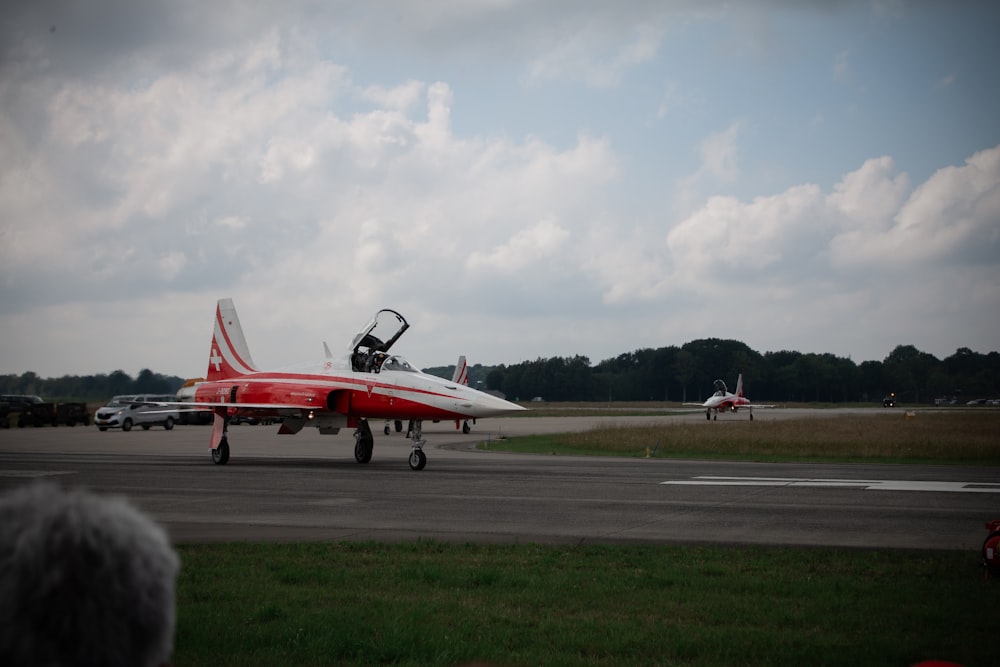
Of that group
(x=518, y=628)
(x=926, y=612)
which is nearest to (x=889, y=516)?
(x=926, y=612)

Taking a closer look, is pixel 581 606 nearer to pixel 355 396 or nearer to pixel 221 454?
pixel 355 396

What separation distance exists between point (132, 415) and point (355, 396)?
3432 cm

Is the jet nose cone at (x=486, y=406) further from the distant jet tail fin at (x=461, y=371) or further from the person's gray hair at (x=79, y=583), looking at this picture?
the distant jet tail fin at (x=461, y=371)

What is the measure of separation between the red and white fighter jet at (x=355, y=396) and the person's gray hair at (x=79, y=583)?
19839 millimetres

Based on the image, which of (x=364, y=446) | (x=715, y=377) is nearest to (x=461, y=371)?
(x=364, y=446)

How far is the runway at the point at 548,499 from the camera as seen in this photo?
12.0 m

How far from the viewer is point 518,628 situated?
6.91 m

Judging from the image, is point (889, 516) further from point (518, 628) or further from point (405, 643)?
point (405, 643)

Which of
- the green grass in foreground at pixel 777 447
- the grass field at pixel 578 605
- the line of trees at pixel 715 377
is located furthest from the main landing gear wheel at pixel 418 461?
the line of trees at pixel 715 377

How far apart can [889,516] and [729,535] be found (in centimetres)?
344

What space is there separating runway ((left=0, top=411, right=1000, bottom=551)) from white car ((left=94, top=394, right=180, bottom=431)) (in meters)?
25.7

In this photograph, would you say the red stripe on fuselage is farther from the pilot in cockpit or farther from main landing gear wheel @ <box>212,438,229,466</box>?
main landing gear wheel @ <box>212,438,229,466</box>

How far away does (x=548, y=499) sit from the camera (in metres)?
16.0

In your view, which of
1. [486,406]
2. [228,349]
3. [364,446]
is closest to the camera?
[486,406]
